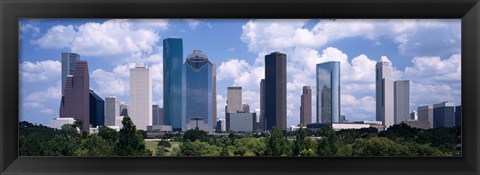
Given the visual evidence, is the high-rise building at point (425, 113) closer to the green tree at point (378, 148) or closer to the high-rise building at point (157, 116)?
the green tree at point (378, 148)

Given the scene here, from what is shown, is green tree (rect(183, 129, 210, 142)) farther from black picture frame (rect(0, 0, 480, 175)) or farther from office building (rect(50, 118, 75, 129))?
office building (rect(50, 118, 75, 129))

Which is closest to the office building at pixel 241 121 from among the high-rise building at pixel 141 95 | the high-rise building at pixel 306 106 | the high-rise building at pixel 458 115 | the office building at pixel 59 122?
the high-rise building at pixel 306 106

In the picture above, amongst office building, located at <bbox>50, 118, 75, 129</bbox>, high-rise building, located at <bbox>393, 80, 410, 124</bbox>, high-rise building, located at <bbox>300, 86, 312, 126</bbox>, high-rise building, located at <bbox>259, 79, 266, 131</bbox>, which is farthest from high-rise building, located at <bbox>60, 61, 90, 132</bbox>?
high-rise building, located at <bbox>393, 80, 410, 124</bbox>

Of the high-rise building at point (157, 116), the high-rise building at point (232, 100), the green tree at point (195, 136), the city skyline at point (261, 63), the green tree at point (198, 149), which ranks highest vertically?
the city skyline at point (261, 63)

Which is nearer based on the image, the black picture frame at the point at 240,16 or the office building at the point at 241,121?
the black picture frame at the point at 240,16

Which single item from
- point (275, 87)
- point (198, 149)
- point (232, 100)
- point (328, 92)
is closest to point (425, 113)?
point (328, 92)

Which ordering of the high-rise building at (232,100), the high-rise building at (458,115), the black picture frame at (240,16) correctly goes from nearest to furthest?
the black picture frame at (240,16)
the high-rise building at (458,115)
the high-rise building at (232,100)
